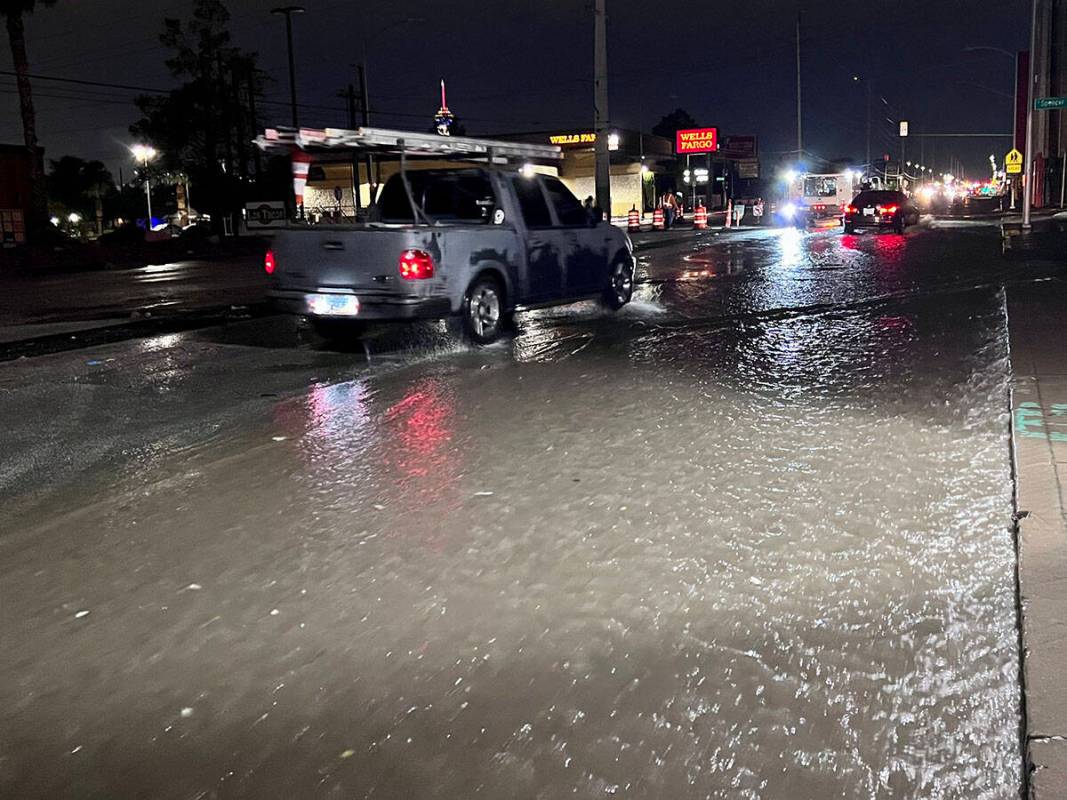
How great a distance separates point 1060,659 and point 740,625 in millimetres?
1110

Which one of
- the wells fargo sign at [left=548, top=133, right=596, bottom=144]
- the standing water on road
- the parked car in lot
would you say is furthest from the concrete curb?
the wells fargo sign at [left=548, top=133, right=596, bottom=144]

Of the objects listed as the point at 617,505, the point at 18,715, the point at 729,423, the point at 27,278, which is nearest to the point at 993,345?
the point at 729,423

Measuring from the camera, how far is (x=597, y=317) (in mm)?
13805

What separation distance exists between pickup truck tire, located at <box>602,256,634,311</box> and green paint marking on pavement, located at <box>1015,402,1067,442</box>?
7274 millimetres

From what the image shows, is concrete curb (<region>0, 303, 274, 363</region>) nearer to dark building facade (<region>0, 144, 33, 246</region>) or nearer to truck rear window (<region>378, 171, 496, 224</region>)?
truck rear window (<region>378, 171, 496, 224</region>)

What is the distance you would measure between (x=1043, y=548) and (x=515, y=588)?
7.77 feet

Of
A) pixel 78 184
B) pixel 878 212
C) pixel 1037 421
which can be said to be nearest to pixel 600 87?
pixel 878 212

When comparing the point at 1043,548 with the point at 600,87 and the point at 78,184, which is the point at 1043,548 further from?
the point at 78,184

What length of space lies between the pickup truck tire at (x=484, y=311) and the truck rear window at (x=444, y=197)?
0.84m

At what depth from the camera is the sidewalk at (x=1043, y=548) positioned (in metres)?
3.03

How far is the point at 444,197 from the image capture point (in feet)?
39.3

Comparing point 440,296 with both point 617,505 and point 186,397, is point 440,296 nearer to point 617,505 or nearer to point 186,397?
point 186,397

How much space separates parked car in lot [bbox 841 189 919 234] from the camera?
116ft

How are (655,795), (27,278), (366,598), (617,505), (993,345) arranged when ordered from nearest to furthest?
(655,795), (366,598), (617,505), (993,345), (27,278)
